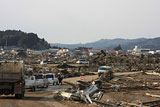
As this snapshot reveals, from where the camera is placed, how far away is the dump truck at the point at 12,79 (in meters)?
18.6

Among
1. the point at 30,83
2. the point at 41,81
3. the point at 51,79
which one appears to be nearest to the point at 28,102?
the point at 30,83

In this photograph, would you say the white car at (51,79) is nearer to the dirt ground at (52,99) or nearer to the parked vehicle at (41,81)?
the parked vehicle at (41,81)

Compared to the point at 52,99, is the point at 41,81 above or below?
below

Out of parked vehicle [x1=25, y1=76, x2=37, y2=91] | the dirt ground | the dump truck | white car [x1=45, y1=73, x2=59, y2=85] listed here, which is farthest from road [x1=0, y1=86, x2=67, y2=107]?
white car [x1=45, y1=73, x2=59, y2=85]

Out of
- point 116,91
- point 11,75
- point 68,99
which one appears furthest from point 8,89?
point 116,91

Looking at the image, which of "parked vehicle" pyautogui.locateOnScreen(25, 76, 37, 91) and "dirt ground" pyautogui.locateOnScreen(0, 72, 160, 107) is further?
"parked vehicle" pyautogui.locateOnScreen(25, 76, 37, 91)

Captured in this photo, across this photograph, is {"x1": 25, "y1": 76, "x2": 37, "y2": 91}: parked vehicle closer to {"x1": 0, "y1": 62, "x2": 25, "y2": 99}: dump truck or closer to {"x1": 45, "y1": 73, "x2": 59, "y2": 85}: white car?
{"x1": 45, "y1": 73, "x2": 59, "y2": 85}: white car

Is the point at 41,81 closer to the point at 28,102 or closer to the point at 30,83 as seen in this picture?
the point at 30,83

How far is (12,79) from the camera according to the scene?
19.0 m

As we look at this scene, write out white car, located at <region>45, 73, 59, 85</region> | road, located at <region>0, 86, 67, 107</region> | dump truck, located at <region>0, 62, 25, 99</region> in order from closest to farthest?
1. road, located at <region>0, 86, 67, 107</region>
2. dump truck, located at <region>0, 62, 25, 99</region>
3. white car, located at <region>45, 73, 59, 85</region>

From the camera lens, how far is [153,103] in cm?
1900

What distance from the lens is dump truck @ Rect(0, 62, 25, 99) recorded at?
733 inches

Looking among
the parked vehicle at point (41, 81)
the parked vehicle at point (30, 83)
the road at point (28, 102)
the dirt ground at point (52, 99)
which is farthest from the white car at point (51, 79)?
the road at point (28, 102)

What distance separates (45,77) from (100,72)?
17.4m
